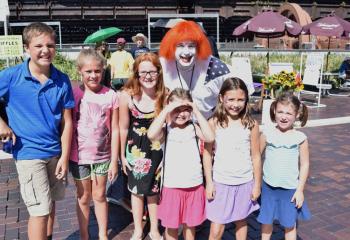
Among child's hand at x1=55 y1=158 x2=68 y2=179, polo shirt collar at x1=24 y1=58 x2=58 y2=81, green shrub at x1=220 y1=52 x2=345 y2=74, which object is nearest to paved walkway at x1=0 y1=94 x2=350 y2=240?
child's hand at x1=55 y1=158 x2=68 y2=179

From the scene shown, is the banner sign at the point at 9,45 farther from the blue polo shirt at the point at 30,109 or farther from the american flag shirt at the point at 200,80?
the blue polo shirt at the point at 30,109

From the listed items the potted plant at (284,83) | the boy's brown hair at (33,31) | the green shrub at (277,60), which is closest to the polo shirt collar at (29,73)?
the boy's brown hair at (33,31)

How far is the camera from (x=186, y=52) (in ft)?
10.2

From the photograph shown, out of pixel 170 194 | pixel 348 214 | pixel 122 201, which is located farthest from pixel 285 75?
pixel 170 194

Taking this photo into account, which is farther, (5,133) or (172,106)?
(172,106)

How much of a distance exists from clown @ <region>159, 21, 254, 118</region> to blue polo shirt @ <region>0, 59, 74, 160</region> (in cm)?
98

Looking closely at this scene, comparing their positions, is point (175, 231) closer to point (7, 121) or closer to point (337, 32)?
point (7, 121)

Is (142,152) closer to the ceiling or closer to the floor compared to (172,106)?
closer to the floor

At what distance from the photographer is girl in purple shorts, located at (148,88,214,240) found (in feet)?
9.48

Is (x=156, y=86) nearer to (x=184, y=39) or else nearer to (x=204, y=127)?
(x=184, y=39)

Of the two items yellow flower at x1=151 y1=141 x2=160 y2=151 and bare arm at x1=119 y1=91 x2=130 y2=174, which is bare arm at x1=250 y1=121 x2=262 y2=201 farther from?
bare arm at x1=119 y1=91 x2=130 y2=174

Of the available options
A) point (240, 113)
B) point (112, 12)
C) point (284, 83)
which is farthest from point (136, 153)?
point (112, 12)

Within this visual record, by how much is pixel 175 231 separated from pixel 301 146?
121 cm

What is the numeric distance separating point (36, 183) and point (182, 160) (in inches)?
42.5
